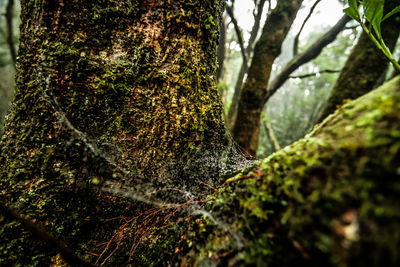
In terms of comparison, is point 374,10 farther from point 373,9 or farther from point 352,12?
point 352,12

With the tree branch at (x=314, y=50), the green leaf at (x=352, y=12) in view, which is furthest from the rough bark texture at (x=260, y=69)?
the green leaf at (x=352, y=12)

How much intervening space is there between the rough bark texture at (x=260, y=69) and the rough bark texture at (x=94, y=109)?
1994 millimetres

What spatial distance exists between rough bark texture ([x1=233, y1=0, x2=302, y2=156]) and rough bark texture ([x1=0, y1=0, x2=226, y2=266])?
78.5 inches

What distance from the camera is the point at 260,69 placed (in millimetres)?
2852

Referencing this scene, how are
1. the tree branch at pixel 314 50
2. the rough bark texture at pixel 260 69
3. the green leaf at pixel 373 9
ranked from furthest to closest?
the tree branch at pixel 314 50 → the rough bark texture at pixel 260 69 → the green leaf at pixel 373 9

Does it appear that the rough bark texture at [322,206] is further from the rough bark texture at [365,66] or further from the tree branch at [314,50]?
the tree branch at [314,50]

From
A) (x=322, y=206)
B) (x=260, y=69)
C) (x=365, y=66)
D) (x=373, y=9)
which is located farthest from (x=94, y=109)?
(x=365, y=66)

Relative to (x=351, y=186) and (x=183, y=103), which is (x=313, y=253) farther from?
(x=183, y=103)

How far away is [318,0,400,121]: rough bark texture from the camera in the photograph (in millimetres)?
2285

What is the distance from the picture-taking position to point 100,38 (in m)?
1.01

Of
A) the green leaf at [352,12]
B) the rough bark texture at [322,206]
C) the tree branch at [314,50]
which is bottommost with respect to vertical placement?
the rough bark texture at [322,206]

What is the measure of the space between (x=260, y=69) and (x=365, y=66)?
4.79ft

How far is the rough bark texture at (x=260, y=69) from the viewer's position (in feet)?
9.06

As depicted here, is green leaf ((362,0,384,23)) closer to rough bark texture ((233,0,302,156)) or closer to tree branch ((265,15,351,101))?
rough bark texture ((233,0,302,156))
